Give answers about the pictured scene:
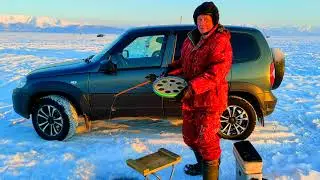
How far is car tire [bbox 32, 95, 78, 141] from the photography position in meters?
6.16

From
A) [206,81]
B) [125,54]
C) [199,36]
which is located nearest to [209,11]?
[199,36]

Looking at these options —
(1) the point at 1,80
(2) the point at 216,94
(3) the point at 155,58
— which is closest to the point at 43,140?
(3) the point at 155,58

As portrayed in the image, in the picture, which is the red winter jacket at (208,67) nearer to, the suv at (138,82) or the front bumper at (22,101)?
the suv at (138,82)

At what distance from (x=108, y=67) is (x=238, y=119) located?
2.08 m

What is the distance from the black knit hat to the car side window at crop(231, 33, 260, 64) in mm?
2531

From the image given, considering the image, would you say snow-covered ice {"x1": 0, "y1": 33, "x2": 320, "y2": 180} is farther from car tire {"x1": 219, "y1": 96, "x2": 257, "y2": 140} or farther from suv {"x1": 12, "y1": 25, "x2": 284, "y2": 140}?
suv {"x1": 12, "y1": 25, "x2": 284, "y2": 140}

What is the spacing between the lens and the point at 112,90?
6137 mm

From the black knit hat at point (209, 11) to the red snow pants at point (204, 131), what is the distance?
873 mm

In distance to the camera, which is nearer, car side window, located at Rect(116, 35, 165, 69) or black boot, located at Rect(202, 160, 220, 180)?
black boot, located at Rect(202, 160, 220, 180)

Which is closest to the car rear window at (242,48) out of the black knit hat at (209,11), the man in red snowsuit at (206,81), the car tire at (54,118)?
the car tire at (54,118)

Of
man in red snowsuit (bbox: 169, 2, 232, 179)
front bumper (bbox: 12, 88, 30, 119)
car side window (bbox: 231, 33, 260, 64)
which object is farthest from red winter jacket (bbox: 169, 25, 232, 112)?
front bumper (bbox: 12, 88, 30, 119)

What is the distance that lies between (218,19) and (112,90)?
278cm

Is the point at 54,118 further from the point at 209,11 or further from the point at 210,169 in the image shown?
the point at 209,11

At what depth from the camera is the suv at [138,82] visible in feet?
20.0
